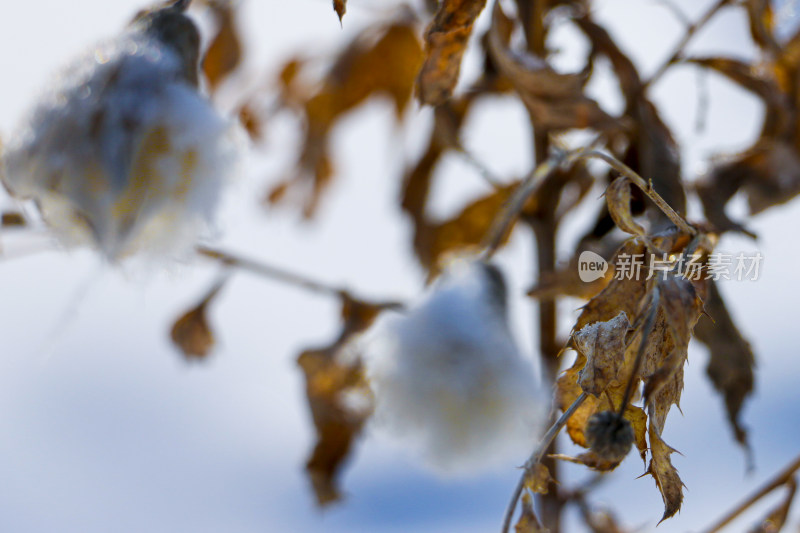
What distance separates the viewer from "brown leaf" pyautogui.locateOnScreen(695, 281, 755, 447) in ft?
1.90

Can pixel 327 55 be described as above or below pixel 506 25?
below

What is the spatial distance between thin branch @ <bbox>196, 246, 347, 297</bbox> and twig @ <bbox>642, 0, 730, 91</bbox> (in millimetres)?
360

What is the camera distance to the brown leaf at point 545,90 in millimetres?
553

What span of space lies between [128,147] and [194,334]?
18.5 inches

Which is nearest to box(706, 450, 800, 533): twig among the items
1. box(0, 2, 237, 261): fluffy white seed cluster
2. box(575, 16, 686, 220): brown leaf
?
box(575, 16, 686, 220): brown leaf

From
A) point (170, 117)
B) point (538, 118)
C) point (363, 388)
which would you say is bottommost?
point (363, 388)

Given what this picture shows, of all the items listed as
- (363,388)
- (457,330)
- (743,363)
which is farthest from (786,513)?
(363,388)

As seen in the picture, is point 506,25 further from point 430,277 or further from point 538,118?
point 430,277

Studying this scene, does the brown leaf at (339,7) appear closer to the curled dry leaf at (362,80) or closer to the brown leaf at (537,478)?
the brown leaf at (537,478)

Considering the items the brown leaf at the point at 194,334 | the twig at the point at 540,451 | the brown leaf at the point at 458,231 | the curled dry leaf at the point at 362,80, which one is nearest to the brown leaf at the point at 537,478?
the twig at the point at 540,451

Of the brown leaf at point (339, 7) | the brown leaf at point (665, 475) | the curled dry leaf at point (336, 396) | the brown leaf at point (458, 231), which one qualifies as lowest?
the curled dry leaf at point (336, 396)

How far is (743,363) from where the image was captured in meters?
0.58

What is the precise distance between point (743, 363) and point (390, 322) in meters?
0.30

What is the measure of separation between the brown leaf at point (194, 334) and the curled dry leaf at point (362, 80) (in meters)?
0.27
